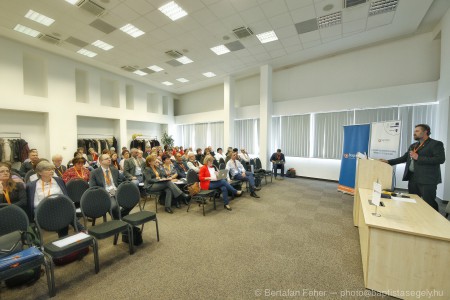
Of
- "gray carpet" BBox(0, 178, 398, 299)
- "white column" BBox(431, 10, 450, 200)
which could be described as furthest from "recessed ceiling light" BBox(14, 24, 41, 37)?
"white column" BBox(431, 10, 450, 200)

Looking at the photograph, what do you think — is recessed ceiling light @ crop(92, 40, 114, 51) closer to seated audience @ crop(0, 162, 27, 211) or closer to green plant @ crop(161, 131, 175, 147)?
seated audience @ crop(0, 162, 27, 211)

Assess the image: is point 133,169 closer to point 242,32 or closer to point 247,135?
point 242,32

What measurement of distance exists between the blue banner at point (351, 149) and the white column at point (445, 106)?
1.45m

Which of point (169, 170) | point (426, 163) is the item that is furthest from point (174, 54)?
point (426, 163)

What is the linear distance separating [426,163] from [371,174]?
26.7 inches

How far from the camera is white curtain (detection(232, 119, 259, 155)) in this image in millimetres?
8703

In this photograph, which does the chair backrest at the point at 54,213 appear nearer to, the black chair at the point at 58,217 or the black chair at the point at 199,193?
the black chair at the point at 58,217

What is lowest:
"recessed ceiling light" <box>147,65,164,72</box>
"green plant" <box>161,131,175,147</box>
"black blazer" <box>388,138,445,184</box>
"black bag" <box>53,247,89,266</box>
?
"black bag" <box>53,247,89,266</box>

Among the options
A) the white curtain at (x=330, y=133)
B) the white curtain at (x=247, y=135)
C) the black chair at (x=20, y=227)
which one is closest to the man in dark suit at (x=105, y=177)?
the black chair at (x=20, y=227)

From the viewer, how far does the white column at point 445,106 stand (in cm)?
434

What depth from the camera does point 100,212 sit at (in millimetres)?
2668

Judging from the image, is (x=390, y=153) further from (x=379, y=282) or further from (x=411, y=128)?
(x=379, y=282)

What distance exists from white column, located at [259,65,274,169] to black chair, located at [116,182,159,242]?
5690mm

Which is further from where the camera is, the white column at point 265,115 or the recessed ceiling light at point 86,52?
the white column at point 265,115
